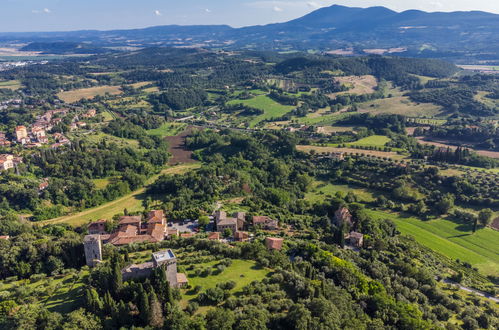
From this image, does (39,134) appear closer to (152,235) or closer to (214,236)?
(152,235)

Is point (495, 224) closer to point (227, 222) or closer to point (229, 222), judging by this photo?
point (229, 222)

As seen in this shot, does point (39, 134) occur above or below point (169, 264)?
below

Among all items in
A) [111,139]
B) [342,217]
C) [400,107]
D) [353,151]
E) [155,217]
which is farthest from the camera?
[400,107]

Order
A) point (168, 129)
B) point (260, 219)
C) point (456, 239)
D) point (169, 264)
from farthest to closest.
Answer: point (168, 129)
point (456, 239)
point (260, 219)
point (169, 264)

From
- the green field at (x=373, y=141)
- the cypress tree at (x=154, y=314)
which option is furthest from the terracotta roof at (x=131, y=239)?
the green field at (x=373, y=141)

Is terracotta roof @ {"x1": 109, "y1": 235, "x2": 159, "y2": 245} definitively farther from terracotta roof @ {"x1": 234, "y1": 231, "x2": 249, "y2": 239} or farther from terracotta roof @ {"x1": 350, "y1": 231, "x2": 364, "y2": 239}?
terracotta roof @ {"x1": 350, "y1": 231, "x2": 364, "y2": 239}

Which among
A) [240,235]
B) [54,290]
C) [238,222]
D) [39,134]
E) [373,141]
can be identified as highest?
[39,134]

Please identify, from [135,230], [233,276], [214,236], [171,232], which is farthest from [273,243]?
[135,230]

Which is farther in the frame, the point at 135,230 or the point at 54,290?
the point at 135,230

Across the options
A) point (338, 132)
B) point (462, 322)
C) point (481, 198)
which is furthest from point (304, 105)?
point (462, 322)
